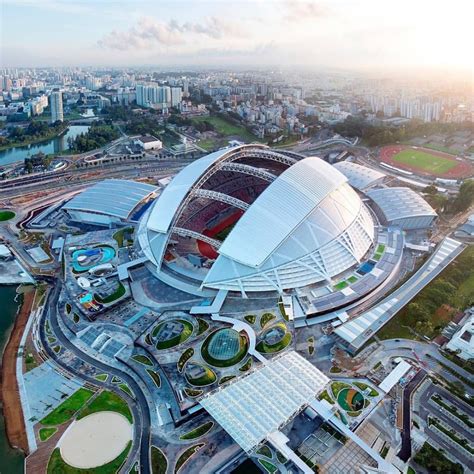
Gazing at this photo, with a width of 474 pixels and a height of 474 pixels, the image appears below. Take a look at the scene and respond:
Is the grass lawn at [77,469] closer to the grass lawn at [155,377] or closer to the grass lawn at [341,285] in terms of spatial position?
the grass lawn at [155,377]

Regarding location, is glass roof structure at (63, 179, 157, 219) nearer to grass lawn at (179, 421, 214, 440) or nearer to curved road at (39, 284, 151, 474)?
curved road at (39, 284, 151, 474)

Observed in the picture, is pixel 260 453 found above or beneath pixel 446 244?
beneath

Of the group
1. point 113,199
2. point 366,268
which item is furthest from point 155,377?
point 113,199

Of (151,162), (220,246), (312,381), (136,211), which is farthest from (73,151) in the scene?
(312,381)

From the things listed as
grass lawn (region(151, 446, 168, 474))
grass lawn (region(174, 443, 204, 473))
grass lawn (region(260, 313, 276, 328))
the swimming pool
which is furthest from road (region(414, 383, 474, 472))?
the swimming pool

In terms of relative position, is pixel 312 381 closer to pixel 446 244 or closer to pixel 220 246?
pixel 220 246

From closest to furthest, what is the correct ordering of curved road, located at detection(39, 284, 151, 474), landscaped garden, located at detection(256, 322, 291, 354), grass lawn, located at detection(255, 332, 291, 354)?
curved road, located at detection(39, 284, 151, 474) → grass lawn, located at detection(255, 332, 291, 354) → landscaped garden, located at detection(256, 322, 291, 354)
